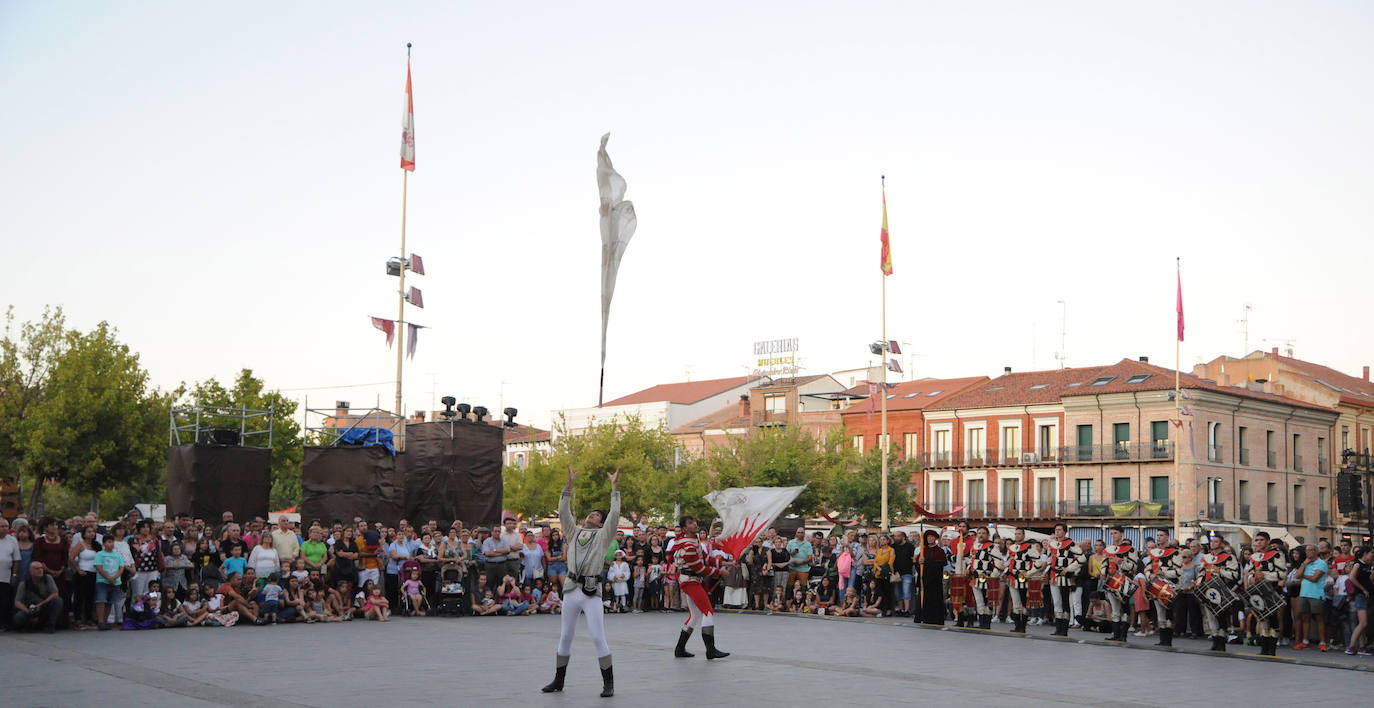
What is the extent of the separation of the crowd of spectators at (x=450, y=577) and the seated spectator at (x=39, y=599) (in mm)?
20

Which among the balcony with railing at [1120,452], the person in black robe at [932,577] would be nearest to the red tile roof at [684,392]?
the balcony with railing at [1120,452]

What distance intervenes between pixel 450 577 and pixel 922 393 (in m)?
52.1

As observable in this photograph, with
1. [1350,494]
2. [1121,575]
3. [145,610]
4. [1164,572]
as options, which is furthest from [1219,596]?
[1350,494]

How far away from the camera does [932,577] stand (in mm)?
23141

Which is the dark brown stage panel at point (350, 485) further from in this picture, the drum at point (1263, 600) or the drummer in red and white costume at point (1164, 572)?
the drum at point (1263, 600)

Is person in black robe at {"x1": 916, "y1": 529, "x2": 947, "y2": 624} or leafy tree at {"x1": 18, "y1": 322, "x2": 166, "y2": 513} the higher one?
leafy tree at {"x1": 18, "y1": 322, "x2": 166, "y2": 513}

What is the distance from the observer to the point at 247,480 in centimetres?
2945

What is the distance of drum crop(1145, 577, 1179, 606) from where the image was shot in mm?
19094

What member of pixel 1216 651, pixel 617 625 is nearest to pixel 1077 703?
pixel 1216 651

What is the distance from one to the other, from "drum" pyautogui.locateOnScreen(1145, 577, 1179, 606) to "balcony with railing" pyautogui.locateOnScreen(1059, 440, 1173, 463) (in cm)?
4292

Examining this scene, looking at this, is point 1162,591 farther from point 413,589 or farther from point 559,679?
point 413,589

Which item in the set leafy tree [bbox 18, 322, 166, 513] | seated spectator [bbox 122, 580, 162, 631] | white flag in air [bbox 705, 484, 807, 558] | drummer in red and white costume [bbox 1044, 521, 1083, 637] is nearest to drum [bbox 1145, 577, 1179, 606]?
drummer in red and white costume [bbox 1044, 521, 1083, 637]

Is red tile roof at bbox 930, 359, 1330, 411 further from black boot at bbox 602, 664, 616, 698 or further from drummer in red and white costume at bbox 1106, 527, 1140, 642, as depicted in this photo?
black boot at bbox 602, 664, 616, 698

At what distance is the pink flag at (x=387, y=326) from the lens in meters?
35.2
